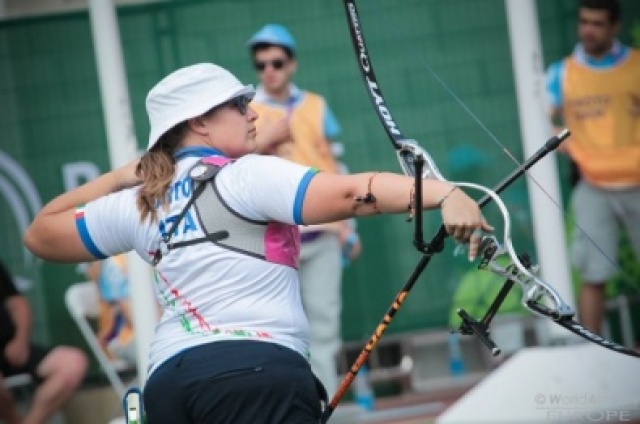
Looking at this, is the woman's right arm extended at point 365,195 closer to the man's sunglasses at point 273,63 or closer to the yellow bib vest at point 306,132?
the yellow bib vest at point 306,132

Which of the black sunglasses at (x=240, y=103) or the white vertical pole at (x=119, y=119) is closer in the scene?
the black sunglasses at (x=240, y=103)

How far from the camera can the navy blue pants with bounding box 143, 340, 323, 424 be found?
199 inches

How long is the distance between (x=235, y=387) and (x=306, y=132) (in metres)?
5.01

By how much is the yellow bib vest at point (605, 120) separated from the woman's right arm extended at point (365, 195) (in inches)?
206

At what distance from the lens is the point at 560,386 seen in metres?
9.12

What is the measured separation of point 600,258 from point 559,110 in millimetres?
834

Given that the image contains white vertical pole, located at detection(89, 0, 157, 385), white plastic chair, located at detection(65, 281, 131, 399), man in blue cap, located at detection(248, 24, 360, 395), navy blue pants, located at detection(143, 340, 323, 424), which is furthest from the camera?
white plastic chair, located at detection(65, 281, 131, 399)

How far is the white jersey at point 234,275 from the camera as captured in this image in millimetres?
5098

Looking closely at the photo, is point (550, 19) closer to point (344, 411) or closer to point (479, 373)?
point (479, 373)

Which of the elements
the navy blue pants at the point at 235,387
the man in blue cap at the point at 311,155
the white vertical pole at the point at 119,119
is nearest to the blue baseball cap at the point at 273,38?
the man in blue cap at the point at 311,155

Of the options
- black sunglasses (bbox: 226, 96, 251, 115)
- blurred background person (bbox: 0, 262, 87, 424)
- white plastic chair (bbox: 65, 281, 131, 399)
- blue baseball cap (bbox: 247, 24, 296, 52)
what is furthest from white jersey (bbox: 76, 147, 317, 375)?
white plastic chair (bbox: 65, 281, 131, 399)

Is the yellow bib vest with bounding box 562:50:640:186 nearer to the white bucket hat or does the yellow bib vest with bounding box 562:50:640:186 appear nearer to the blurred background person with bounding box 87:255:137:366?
the blurred background person with bounding box 87:255:137:366

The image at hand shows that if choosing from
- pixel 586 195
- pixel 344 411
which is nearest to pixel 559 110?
pixel 586 195

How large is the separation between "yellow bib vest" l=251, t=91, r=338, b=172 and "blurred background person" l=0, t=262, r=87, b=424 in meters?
1.57
